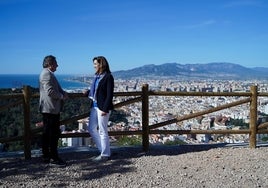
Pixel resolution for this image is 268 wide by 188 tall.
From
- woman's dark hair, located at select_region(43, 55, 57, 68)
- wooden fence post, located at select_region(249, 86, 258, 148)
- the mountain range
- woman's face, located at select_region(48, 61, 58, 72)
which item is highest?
the mountain range

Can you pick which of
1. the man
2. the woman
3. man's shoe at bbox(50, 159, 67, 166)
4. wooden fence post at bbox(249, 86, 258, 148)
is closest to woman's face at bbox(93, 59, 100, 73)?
the woman

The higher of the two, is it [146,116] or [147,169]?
[146,116]

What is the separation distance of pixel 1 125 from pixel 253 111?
554cm

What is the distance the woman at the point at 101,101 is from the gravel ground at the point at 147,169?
396 millimetres

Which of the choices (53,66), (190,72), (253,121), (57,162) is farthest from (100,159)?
(190,72)

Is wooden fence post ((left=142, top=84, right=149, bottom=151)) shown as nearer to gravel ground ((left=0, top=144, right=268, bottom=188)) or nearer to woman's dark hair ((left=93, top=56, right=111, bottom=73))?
gravel ground ((left=0, top=144, right=268, bottom=188))

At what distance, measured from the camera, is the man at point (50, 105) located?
19.2 ft

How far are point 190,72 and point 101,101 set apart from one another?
109 meters

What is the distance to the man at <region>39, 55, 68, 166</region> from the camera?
230 inches

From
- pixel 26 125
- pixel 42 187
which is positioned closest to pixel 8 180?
pixel 42 187

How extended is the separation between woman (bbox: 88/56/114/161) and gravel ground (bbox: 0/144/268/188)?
1.30 feet

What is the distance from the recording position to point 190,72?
4464 inches

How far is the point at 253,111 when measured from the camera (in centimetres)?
778

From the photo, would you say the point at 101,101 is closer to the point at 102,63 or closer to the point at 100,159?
the point at 102,63
